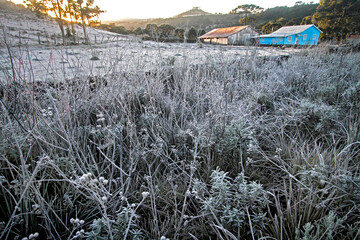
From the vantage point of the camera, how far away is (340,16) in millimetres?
24516

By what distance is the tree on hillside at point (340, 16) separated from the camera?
23.0 meters

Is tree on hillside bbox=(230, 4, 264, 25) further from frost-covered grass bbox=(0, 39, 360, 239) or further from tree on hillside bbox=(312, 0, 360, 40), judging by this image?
frost-covered grass bbox=(0, 39, 360, 239)

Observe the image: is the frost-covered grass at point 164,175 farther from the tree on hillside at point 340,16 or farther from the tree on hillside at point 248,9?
the tree on hillside at point 248,9

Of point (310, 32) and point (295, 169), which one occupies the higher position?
point (310, 32)

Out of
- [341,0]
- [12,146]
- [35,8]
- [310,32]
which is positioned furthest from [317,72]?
[310,32]

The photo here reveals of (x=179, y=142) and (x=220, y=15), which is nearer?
(x=179, y=142)

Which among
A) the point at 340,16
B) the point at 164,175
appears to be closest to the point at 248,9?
the point at 340,16

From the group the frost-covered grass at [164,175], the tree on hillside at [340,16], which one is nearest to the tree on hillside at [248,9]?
the tree on hillside at [340,16]

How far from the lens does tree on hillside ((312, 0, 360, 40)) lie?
23016mm

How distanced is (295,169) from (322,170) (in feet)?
0.91

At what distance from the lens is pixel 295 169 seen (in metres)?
1.55

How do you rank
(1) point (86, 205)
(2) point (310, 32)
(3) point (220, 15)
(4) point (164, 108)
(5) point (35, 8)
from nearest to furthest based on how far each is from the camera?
(1) point (86, 205) < (4) point (164, 108) < (5) point (35, 8) < (2) point (310, 32) < (3) point (220, 15)

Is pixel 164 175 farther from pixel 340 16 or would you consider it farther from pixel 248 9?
pixel 248 9

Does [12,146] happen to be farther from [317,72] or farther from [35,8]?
[35,8]
